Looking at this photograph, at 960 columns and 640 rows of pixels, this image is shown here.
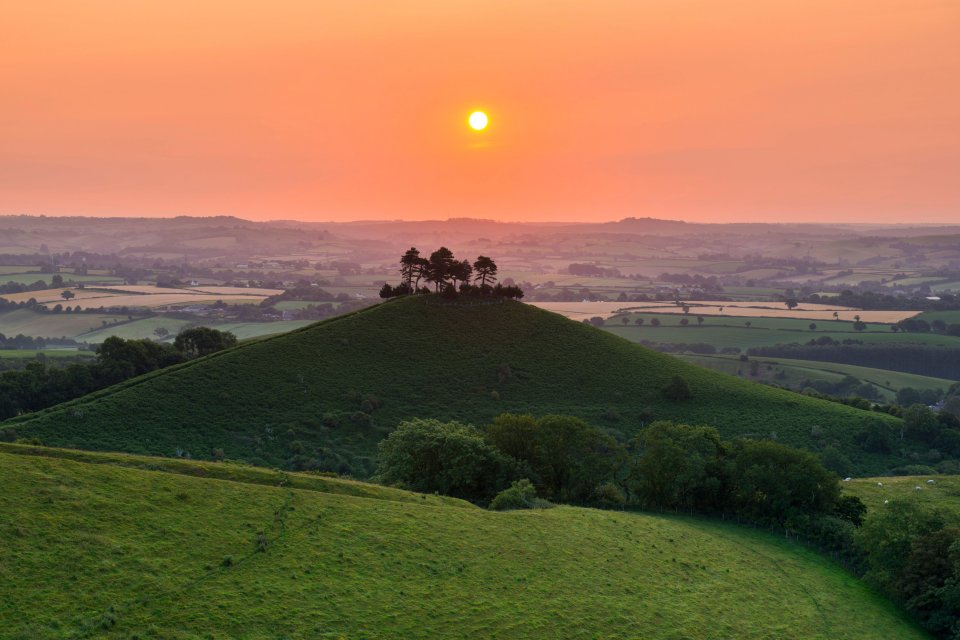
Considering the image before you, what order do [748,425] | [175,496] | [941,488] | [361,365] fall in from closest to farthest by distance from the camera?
[175,496] < [941,488] < [748,425] < [361,365]

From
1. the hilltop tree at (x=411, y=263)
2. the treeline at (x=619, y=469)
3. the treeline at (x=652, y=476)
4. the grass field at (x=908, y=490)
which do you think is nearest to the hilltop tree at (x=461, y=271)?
the hilltop tree at (x=411, y=263)

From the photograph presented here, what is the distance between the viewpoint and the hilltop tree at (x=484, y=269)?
472 feet

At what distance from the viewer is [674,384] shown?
125375 millimetres

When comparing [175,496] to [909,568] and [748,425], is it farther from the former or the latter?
[748,425]

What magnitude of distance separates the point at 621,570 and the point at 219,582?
2736 centimetres

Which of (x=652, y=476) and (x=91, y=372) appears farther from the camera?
(x=91, y=372)

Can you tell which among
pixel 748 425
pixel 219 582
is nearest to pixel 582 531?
pixel 219 582

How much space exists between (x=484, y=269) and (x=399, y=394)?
1496 inches

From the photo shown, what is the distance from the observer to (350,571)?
148 feet

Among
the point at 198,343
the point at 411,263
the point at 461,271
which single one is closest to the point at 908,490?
the point at 461,271

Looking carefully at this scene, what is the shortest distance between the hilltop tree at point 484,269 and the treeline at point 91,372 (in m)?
52.4

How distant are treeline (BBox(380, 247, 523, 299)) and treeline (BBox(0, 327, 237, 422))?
138 ft

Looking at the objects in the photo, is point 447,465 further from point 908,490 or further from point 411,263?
point 411,263

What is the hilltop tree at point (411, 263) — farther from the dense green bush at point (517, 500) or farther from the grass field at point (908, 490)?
the grass field at point (908, 490)
